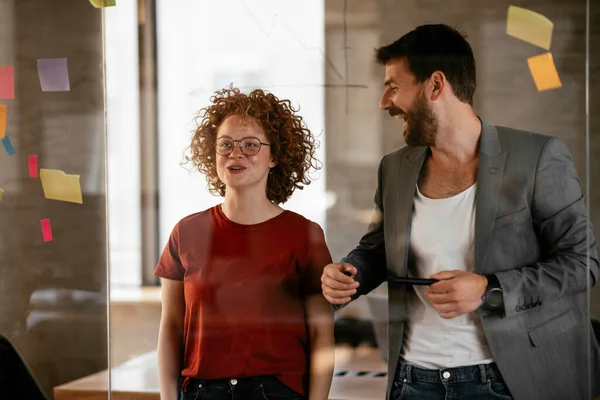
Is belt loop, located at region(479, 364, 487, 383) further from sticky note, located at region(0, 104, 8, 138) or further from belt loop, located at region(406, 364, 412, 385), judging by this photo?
sticky note, located at region(0, 104, 8, 138)

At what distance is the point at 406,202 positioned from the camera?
2.01 m

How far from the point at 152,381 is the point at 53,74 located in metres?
1.02

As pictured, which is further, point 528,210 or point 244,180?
point 244,180

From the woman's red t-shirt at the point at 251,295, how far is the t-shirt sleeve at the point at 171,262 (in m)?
0.01

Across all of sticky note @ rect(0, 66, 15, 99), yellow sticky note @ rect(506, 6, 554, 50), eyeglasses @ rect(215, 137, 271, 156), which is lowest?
eyeglasses @ rect(215, 137, 271, 156)

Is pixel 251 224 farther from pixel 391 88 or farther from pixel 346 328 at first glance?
pixel 391 88

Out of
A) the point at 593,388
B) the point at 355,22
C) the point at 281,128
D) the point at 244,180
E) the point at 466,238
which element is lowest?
the point at 593,388

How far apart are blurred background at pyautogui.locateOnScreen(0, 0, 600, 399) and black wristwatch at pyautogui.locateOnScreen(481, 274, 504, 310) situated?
0.27m

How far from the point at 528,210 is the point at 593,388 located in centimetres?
50

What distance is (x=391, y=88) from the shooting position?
80.6 inches

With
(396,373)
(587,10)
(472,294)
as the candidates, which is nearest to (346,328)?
(396,373)

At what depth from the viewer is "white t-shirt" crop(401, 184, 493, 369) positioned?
1929 mm

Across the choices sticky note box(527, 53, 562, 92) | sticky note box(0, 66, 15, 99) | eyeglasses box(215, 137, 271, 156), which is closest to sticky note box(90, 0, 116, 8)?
sticky note box(0, 66, 15, 99)

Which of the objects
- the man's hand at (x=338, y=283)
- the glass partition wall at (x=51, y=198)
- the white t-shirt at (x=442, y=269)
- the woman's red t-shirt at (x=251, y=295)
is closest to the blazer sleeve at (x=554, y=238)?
the white t-shirt at (x=442, y=269)
